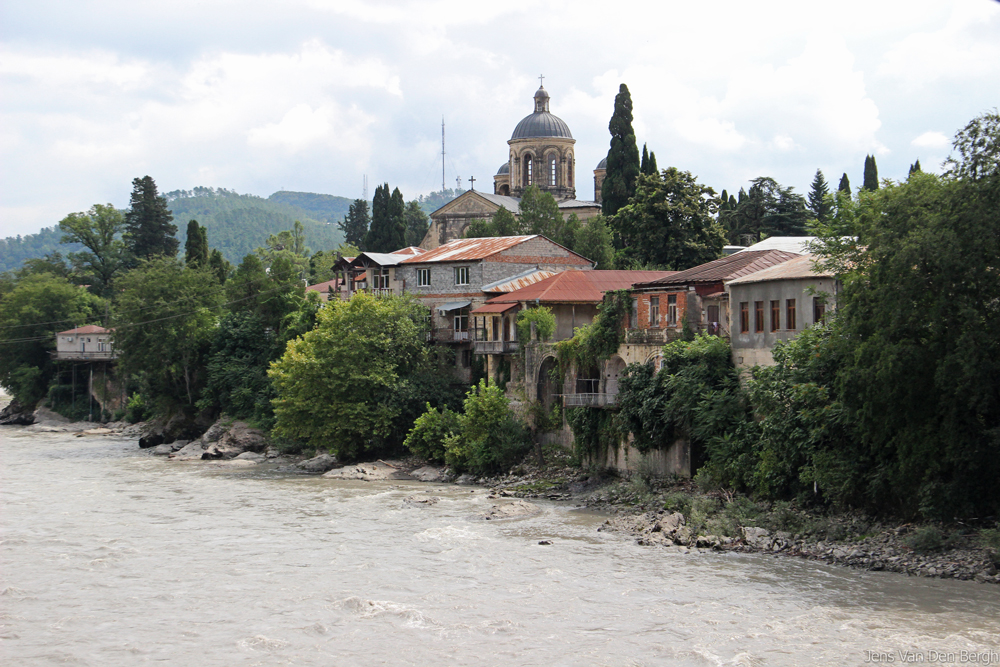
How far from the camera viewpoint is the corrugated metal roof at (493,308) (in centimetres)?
4203

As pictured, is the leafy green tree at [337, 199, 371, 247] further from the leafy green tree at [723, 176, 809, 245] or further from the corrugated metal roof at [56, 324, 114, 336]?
the leafy green tree at [723, 176, 809, 245]

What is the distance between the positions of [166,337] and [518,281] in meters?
19.5

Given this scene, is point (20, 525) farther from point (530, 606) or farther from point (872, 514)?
point (872, 514)

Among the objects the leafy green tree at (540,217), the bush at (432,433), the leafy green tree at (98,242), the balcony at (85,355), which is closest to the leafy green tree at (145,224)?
the leafy green tree at (98,242)

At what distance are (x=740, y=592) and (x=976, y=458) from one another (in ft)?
19.6

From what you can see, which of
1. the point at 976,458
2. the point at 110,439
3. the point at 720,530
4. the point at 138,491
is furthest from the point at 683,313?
the point at 110,439

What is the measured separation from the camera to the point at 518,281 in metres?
47.0

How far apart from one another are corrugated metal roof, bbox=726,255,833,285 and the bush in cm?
1272

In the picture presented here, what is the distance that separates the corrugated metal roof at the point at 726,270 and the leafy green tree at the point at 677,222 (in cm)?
1547

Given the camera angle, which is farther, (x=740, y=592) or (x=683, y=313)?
(x=683, y=313)

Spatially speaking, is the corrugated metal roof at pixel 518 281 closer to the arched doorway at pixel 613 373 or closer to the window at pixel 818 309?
the arched doorway at pixel 613 373

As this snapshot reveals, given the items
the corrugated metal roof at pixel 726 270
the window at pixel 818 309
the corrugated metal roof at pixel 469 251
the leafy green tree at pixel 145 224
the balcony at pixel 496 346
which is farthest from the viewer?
the leafy green tree at pixel 145 224

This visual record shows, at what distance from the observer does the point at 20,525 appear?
2917 centimetres

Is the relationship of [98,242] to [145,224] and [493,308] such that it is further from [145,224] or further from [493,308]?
[493,308]
